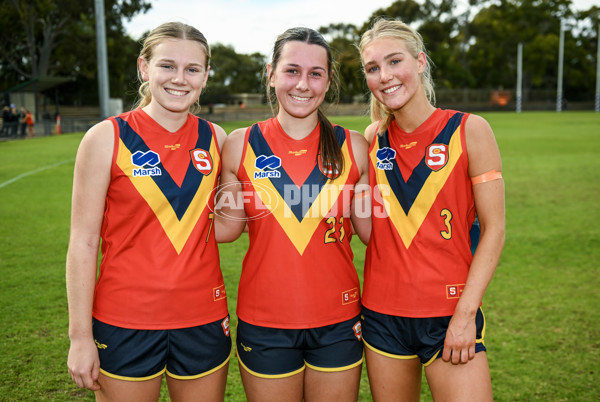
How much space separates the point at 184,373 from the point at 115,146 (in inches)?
42.7

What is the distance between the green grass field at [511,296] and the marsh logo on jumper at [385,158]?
180 cm

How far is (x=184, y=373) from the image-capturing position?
96.7 inches

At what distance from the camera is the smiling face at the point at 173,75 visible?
8.37ft

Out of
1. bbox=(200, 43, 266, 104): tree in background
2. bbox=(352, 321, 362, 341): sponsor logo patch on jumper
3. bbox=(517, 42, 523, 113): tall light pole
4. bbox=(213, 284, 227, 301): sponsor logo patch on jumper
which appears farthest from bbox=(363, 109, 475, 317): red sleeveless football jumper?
bbox=(200, 43, 266, 104): tree in background

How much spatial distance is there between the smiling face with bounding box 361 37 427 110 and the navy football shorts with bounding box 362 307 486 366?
1056 mm

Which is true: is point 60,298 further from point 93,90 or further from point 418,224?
point 93,90

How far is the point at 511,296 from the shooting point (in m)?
5.43

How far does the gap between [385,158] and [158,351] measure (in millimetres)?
1441

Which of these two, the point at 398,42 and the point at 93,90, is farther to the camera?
the point at 93,90

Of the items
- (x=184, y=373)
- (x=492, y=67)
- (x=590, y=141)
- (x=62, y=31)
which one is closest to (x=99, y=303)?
(x=184, y=373)

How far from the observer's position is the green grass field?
3.84 metres

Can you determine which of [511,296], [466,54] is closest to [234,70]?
[466,54]

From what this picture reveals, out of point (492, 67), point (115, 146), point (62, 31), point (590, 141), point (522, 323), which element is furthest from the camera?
point (492, 67)

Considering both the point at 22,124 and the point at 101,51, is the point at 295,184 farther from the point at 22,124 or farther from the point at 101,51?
the point at 22,124
